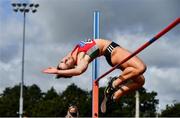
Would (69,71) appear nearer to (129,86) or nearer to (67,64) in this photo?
(67,64)

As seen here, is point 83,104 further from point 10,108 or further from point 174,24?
point 174,24

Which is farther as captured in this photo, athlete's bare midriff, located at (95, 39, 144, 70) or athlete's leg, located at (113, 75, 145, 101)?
athlete's leg, located at (113, 75, 145, 101)

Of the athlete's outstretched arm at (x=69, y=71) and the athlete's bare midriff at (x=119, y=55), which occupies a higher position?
the athlete's bare midriff at (x=119, y=55)

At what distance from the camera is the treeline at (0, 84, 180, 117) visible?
69.1 meters

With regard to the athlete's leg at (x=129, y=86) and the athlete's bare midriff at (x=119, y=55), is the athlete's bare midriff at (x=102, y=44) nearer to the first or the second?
the athlete's bare midriff at (x=119, y=55)

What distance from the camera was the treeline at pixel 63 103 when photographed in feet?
227

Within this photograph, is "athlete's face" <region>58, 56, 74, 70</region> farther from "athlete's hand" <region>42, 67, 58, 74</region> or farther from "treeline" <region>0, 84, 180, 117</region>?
"treeline" <region>0, 84, 180, 117</region>

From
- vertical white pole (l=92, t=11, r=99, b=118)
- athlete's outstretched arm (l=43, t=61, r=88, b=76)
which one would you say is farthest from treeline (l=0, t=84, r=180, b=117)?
athlete's outstretched arm (l=43, t=61, r=88, b=76)

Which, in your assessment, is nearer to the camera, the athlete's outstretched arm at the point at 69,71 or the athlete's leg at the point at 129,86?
the athlete's outstretched arm at the point at 69,71

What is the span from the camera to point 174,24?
5.66 m

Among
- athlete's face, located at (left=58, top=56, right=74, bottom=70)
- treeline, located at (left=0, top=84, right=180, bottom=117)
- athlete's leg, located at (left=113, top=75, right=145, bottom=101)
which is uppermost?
treeline, located at (left=0, top=84, right=180, bottom=117)

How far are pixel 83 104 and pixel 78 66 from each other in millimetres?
65679

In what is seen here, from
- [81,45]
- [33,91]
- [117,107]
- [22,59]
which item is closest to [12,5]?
[22,59]

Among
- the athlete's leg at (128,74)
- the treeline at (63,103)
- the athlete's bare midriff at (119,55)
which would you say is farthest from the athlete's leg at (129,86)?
the treeline at (63,103)
